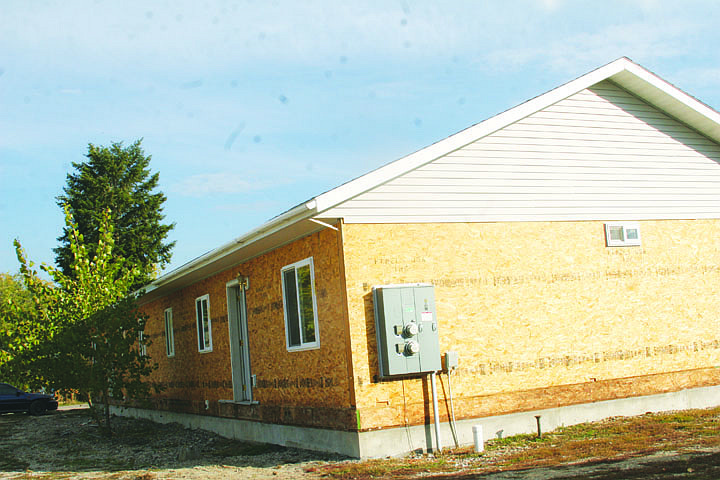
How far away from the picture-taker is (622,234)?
40.5 feet

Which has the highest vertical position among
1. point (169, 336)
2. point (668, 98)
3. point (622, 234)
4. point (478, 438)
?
point (668, 98)

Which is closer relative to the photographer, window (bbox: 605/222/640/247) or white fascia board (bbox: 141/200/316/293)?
white fascia board (bbox: 141/200/316/293)

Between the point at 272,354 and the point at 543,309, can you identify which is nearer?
the point at 543,309

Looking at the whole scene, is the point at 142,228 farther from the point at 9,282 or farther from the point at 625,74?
the point at 625,74

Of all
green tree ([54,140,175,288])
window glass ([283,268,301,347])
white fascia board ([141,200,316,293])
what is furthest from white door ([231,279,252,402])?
green tree ([54,140,175,288])

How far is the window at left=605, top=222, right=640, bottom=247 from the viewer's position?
40.2 ft

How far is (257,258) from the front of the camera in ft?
44.1

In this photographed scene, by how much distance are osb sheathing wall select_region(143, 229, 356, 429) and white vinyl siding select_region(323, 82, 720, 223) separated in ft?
4.49

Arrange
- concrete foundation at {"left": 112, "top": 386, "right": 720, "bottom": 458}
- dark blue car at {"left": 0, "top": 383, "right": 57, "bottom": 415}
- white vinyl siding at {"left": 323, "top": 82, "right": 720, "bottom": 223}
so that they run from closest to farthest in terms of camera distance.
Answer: concrete foundation at {"left": 112, "top": 386, "right": 720, "bottom": 458} < white vinyl siding at {"left": 323, "top": 82, "right": 720, "bottom": 223} < dark blue car at {"left": 0, "top": 383, "right": 57, "bottom": 415}

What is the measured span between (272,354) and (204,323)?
13.9ft

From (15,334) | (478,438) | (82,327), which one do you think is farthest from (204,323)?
(478,438)

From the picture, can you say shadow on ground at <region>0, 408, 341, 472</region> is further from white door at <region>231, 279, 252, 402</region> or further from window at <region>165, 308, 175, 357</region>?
window at <region>165, 308, 175, 357</region>

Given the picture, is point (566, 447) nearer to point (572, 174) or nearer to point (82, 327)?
point (572, 174)

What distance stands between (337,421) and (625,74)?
757 centimetres
